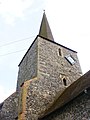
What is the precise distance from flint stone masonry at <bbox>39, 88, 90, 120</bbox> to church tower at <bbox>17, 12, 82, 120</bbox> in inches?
64.9

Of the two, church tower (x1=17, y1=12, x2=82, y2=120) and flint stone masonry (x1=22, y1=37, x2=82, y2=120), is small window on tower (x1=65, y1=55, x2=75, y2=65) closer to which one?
church tower (x1=17, y1=12, x2=82, y2=120)

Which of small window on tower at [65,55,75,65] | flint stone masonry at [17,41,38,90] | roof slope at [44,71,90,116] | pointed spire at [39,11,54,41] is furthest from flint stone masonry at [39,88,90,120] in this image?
pointed spire at [39,11,54,41]

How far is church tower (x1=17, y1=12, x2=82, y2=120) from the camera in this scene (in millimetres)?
10328

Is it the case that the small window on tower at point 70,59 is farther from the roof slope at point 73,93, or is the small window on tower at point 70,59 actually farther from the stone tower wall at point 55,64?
the roof slope at point 73,93

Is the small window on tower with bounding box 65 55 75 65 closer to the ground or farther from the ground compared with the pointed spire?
closer to the ground

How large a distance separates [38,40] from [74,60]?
3740mm

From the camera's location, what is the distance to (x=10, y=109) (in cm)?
1366

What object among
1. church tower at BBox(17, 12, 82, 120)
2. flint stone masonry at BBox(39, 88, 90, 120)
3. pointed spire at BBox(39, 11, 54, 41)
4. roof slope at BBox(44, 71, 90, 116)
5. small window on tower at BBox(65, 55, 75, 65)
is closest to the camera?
flint stone masonry at BBox(39, 88, 90, 120)

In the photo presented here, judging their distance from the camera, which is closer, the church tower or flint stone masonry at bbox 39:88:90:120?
flint stone masonry at bbox 39:88:90:120

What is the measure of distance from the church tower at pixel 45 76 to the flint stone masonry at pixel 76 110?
1.65 m

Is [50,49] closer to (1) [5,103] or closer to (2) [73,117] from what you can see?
(1) [5,103]

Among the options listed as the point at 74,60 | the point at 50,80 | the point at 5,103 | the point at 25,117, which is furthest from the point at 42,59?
the point at 25,117

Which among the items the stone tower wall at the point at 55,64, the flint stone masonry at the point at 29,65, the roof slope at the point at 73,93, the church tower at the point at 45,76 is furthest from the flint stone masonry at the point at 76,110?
the flint stone masonry at the point at 29,65

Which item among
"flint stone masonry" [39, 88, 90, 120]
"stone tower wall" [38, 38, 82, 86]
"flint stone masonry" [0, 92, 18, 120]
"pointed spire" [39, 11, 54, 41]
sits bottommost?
"flint stone masonry" [0, 92, 18, 120]
